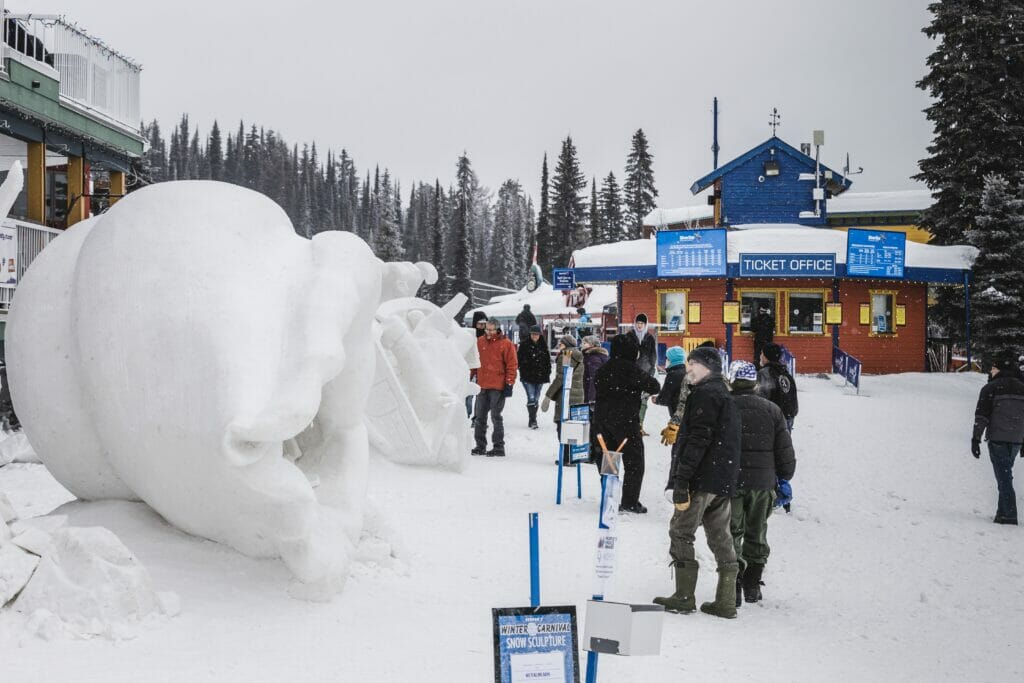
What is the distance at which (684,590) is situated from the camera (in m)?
5.73

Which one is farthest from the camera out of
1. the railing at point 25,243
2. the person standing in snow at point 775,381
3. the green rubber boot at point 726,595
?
the railing at point 25,243

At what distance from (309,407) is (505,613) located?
Result: 176cm

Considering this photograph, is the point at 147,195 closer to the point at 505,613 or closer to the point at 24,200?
the point at 505,613

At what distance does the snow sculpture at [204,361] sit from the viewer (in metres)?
4.52

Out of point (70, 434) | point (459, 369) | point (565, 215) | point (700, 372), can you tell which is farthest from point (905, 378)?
point (565, 215)

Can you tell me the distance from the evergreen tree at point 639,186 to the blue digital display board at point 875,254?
41921mm

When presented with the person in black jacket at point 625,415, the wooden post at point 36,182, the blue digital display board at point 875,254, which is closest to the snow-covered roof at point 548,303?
the blue digital display board at point 875,254

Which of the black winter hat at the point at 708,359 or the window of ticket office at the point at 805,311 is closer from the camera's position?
the black winter hat at the point at 708,359

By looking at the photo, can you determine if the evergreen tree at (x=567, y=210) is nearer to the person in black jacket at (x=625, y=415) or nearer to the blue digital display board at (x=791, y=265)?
the blue digital display board at (x=791, y=265)

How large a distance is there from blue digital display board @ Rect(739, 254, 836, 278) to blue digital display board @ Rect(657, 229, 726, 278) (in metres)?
0.78

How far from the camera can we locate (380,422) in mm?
10562

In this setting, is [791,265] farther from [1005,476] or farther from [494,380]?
[1005,476]

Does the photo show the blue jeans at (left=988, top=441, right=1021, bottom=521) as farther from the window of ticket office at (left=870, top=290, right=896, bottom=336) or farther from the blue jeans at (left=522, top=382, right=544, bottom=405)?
the window of ticket office at (left=870, top=290, right=896, bottom=336)

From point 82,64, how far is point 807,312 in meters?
19.1
